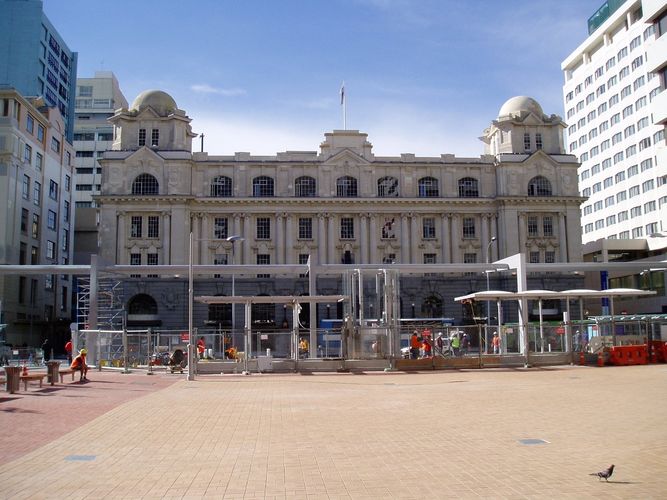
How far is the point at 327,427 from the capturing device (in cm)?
1510

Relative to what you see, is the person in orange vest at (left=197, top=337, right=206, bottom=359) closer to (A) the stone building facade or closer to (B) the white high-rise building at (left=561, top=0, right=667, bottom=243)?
(A) the stone building facade

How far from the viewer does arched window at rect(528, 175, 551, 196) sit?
74688 mm

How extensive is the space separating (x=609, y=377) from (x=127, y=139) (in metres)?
58.6

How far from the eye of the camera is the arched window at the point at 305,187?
73531 millimetres

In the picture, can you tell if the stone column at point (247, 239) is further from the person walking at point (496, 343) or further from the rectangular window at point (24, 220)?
the person walking at point (496, 343)

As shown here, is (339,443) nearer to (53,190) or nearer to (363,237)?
(363,237)

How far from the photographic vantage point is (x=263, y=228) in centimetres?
7325

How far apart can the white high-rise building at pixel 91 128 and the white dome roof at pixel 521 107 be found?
69444mm

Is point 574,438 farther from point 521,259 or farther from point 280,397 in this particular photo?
point 521,259

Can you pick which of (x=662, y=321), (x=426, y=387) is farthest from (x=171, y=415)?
(x=662, y=321)

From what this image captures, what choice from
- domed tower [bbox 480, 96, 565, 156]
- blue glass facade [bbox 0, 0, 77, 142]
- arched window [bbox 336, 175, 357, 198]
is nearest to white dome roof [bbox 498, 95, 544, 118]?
domed tower [bbox 480, 96, 565, 156]

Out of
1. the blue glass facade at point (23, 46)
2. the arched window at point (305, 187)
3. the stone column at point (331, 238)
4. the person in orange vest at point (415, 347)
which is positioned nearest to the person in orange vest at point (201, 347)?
the person in orange vest at point (415, 347)

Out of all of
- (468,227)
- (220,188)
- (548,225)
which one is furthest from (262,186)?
(548,225)

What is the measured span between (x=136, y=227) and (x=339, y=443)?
203 ft
